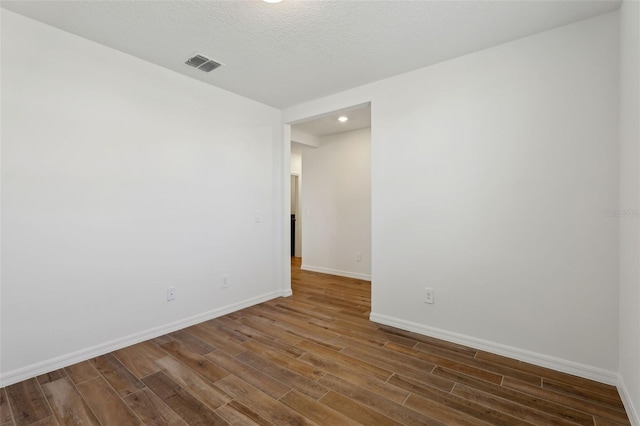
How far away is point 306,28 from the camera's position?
2.15m

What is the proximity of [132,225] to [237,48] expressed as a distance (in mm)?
1737

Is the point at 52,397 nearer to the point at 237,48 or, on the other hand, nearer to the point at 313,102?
the point at 237,48

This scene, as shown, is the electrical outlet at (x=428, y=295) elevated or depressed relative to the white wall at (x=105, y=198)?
depressed

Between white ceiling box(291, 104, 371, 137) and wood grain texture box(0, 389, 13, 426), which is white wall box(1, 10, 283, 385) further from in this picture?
white ceiling box(291, 104, 371, 137)

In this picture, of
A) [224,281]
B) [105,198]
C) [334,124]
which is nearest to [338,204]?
[334,124]

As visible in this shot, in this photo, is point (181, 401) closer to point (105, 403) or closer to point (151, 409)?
point (151, 409)

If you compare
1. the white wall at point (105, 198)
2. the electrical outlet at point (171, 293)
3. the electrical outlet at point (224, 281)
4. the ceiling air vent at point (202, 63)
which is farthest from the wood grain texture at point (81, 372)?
the ceiling air vent at point (202, 63)

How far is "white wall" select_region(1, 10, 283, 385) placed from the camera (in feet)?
6.64

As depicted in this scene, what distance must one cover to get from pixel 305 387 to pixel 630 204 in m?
2.24

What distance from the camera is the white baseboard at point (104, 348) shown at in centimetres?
200

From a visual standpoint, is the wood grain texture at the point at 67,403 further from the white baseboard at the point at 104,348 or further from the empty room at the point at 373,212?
the white baseboard at the point at 104,348

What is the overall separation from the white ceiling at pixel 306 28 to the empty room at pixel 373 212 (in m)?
0.02

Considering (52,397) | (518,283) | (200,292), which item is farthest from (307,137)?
(52,397)

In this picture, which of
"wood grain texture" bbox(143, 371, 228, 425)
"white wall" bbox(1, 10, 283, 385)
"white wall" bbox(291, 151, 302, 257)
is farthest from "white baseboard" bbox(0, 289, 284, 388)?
"white wall" bbox(291, 151, 302, 257)
